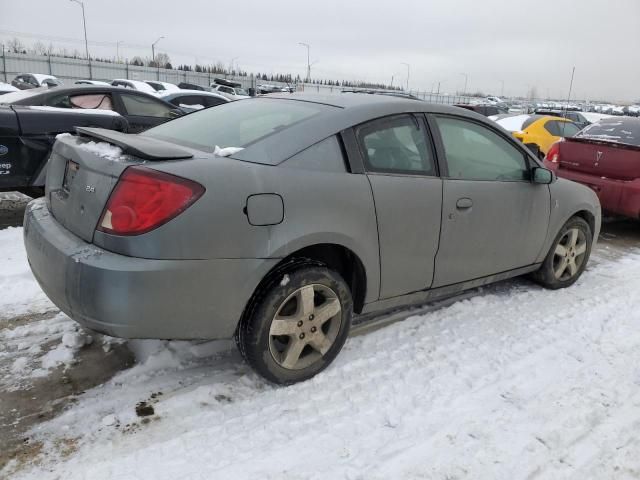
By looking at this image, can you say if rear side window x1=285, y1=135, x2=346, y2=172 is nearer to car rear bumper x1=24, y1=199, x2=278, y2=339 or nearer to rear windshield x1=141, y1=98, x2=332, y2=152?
rear windshield x1=141, y1=98, x2=332, y2=152

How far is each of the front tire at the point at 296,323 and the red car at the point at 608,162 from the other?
15.8ft

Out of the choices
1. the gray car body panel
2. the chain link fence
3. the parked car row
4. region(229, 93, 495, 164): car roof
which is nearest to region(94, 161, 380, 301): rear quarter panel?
the gray car body panel

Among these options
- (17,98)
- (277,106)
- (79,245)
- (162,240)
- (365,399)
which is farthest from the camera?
(17,98)

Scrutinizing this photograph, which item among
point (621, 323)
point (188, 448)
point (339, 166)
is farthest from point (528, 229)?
point (188, 448)

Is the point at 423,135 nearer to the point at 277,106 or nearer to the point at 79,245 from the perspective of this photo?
the point at 277,106

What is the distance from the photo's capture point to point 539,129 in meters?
11.5

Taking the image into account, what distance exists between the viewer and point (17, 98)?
640 cm

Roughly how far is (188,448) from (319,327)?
925 mm

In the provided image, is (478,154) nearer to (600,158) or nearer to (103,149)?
A: (103,149)

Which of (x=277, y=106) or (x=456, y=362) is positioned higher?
(x=277, y=106)

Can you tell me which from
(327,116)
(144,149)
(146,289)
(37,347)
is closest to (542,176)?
(327,116)

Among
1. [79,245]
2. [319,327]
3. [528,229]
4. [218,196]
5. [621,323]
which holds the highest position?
[218,196]

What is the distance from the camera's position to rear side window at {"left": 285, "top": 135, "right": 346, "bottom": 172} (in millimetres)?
2770

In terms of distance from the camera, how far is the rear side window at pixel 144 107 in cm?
736
